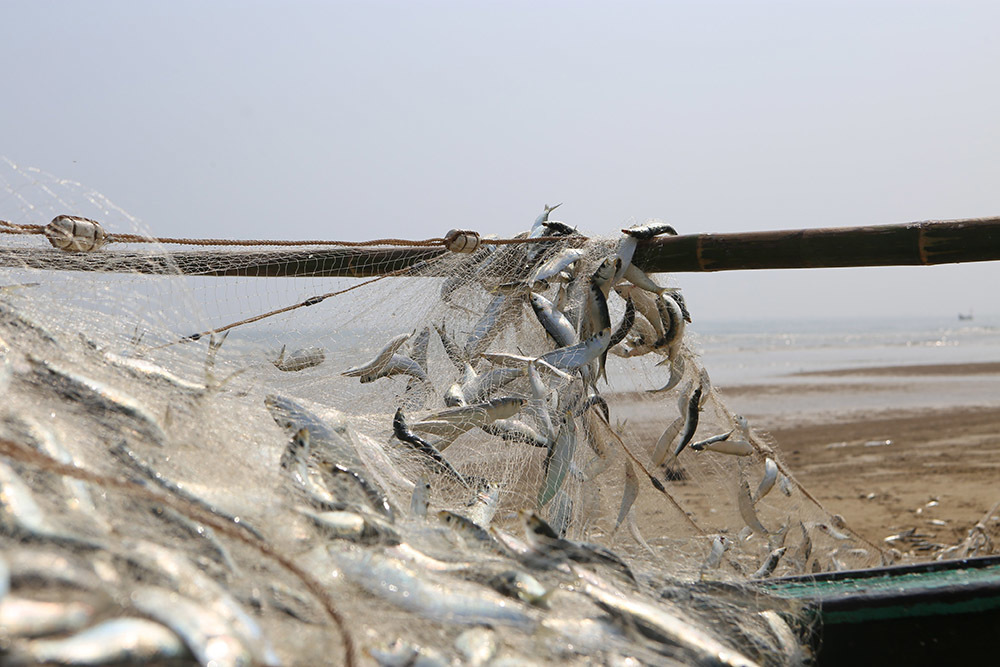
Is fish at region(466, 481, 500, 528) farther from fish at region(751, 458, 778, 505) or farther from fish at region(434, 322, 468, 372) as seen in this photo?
fish at region(751, 458, 778, 505)

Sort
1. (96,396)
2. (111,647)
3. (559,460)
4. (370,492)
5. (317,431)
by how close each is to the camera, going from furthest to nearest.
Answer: (559,460), (317,431), (370,492), (96,396), (111,647)

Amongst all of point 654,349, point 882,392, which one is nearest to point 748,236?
point 654,349

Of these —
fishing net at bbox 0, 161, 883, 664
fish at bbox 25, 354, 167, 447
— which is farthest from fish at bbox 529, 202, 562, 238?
fish at bbox 25, 354, 167, 447

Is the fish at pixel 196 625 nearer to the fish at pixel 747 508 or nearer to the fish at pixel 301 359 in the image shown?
the fish at pixel 301 359

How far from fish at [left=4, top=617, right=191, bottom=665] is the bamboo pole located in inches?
72.9

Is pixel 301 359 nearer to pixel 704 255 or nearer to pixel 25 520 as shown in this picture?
pixel 704 255

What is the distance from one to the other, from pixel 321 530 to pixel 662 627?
0.67 metres

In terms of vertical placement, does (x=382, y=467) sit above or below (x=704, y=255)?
below

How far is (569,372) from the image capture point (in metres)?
2.82

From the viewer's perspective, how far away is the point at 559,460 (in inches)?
109

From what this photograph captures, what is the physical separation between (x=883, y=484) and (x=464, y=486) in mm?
8972

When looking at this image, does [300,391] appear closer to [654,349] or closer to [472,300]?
[472,300]

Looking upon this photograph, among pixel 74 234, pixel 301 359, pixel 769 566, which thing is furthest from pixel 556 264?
pixel 74 234

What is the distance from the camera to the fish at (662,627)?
1478mm
